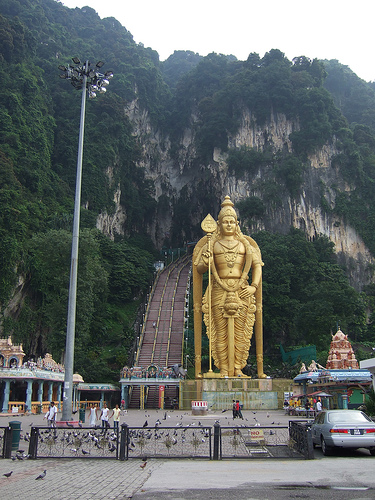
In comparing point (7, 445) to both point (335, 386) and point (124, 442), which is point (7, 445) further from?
point (335, 386)

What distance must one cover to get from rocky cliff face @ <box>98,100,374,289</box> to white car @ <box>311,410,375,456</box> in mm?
38276

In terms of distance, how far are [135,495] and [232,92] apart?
173 feet

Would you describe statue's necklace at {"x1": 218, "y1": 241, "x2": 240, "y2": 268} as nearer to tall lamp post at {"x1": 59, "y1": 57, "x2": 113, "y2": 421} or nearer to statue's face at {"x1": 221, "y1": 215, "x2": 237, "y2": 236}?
statue's face at {"x1": 221, "y1": 215, "x2": 237, "y2": 236}

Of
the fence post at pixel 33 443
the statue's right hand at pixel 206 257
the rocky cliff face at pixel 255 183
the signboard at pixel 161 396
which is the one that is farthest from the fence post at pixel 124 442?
the rocky cliff face at pixel 255 183

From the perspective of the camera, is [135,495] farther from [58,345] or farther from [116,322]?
[116,322]

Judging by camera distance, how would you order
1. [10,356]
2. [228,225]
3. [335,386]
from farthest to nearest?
[228,225], [10,356], [335,386]

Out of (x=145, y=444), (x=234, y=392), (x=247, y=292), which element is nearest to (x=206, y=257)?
(x=247, y=292)

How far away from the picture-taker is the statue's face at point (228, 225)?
78.3 feet

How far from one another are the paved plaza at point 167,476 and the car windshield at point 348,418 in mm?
566

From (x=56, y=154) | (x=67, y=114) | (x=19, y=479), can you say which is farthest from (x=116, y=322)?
(x=19, y=479)

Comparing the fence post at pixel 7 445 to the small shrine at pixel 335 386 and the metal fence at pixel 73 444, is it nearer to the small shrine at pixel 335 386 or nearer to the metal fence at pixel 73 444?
the metal fence at pixel 73 444

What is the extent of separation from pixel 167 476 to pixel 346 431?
3.28m

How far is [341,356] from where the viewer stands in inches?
925

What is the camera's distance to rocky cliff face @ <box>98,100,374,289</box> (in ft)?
154
